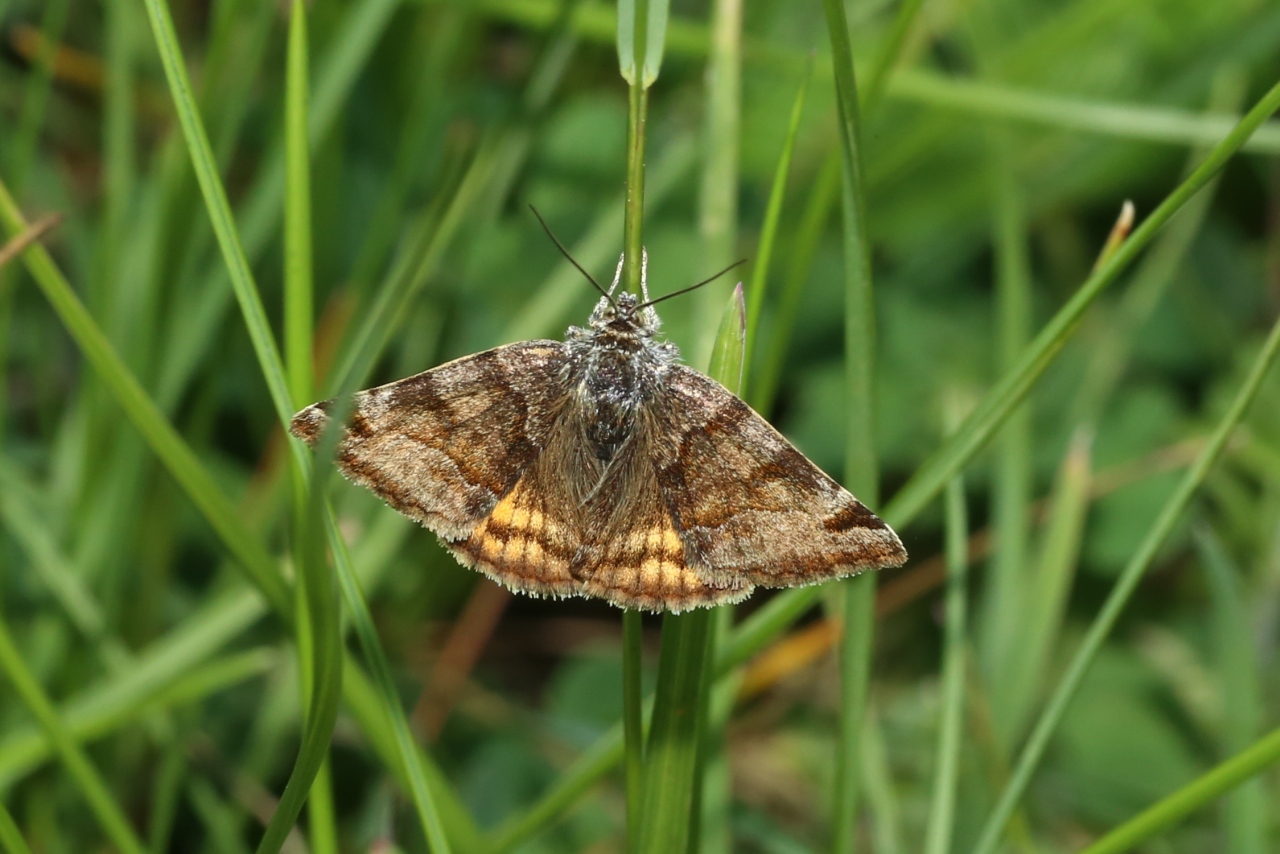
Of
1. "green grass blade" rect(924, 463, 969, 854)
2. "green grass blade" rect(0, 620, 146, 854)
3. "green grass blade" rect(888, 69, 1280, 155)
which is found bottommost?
"green grass blade" rect(0, 620, 146, 854)

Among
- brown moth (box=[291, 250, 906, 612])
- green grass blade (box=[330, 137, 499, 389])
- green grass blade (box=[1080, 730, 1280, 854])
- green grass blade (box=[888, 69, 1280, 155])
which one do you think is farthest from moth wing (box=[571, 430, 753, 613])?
green grass blade (box=[888, 69, 1280, 155])

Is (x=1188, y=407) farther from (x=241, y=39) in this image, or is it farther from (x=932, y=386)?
(x=241, y=39)

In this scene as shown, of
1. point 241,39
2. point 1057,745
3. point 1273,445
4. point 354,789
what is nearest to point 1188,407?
point 1273,445

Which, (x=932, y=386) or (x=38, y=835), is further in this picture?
(x=932, y=386)

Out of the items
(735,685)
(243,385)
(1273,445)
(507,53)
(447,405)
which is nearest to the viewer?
(447,405)

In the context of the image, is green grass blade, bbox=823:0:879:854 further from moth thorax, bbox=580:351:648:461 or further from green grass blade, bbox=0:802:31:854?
green grass blade, bbox=0:802:31:854

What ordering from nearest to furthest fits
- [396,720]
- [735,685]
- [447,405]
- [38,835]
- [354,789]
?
[396,720]
[447,405]
[735,685]
[38,835]
[354,789]

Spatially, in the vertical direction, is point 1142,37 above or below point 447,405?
above

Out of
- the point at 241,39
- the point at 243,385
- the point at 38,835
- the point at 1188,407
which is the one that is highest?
the point at 241,39
